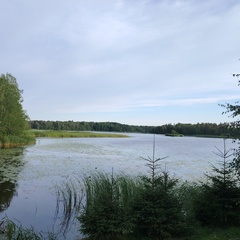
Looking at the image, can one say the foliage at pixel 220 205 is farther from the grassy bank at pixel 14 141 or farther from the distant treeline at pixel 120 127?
the distant treeline at pixel 120 127

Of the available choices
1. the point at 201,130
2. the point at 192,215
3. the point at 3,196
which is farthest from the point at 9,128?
the point at 201,130

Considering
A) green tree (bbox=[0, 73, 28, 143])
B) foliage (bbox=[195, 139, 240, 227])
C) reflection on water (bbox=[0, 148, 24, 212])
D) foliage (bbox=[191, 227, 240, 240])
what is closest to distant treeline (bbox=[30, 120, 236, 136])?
green tree (bbox=[0, 73, 28, 143])

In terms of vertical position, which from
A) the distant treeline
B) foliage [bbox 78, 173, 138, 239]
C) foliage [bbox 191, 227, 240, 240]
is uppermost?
the distant treeline

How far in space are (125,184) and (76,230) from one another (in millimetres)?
2545

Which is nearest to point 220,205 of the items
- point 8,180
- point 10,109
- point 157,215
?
point 157,215

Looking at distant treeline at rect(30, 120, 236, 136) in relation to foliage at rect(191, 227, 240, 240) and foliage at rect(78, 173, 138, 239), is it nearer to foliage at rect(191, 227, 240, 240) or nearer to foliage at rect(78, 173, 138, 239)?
foliage at rect(191, 227, 240, 240)

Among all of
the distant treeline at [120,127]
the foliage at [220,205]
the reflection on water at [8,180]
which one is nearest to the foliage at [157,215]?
the foliage at [220,205]

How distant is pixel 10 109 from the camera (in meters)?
42.5

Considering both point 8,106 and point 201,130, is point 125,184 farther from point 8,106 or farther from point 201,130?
point 201,130

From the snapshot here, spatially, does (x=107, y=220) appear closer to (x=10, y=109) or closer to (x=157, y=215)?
(x=157, y=215)

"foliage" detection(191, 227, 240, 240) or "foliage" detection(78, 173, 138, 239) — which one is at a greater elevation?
"foliage" detection(78, 173, 138, 239)

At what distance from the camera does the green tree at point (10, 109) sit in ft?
134

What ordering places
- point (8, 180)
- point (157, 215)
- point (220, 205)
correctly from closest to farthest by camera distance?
point (157, 215), point (220, 205), point (8, 180)

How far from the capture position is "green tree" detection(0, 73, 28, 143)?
134ft
